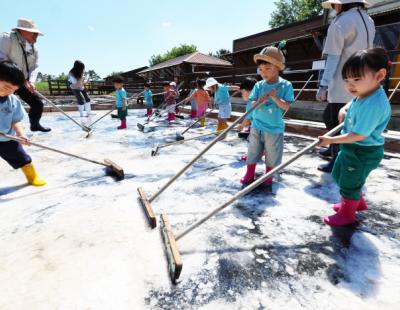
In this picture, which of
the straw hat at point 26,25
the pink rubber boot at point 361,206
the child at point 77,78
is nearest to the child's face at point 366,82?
the pink rubber boot at point 361,206

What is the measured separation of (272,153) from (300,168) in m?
0.93

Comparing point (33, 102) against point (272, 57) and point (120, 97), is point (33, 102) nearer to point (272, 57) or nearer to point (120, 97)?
point (120, 97)

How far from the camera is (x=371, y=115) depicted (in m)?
1.72

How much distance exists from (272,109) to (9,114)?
304 cm

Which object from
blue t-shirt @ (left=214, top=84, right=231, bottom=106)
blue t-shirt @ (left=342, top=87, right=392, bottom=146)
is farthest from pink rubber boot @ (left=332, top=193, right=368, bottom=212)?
blue t-shirt @ (left=214, top=84, right=231, bottom=106)

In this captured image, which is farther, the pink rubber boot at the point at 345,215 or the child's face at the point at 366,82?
the pink rubber boot at the point at 345,215

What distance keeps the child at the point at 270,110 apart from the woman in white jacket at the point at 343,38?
0.83 m

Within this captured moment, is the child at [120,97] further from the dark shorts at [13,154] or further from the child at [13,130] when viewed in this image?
the dark shorts at [13,154]

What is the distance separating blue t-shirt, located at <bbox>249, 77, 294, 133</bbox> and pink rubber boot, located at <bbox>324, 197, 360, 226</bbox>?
3.47 ft

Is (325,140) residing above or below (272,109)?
below

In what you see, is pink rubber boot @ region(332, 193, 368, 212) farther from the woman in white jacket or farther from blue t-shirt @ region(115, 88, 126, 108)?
blue t-shirt @ region(115, 88, 126, 108)

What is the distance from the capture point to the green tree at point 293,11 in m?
34.4

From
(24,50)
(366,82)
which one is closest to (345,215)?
(366,82)

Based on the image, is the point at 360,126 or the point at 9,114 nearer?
the point at 360,126
